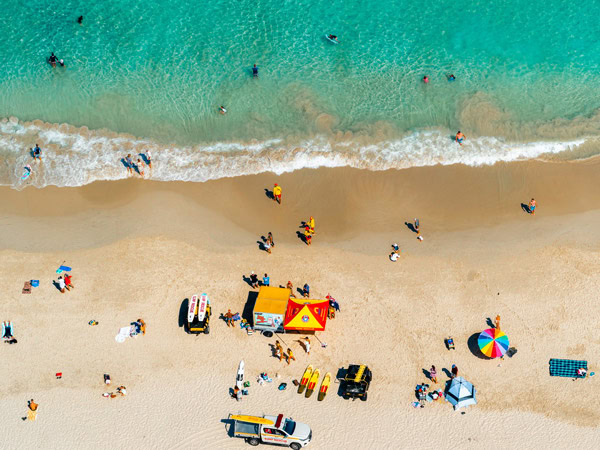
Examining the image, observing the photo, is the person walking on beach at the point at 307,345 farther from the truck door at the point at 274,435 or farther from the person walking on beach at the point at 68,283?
the person walking on beach at the point at 68,283

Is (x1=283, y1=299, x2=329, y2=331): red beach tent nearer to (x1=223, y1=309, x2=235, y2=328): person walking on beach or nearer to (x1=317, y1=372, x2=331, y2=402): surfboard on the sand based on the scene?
(x1=317, y1=372, x2=331, y2=402): surfboard on the sand

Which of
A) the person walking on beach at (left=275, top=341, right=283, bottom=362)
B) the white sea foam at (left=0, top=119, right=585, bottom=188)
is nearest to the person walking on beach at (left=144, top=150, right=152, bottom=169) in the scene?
the white sea foam at (left=0, top=119, right=585, bottom=188)

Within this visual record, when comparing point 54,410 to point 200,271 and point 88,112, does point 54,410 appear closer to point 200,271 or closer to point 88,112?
point 200,271

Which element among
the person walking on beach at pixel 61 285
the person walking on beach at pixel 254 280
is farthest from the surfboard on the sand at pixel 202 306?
the person walking on beach at pixel 61 285

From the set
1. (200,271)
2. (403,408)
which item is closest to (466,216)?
(403,408)

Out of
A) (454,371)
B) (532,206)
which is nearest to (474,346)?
(454,371)

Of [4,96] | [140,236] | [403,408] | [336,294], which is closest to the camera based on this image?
[403,408]
